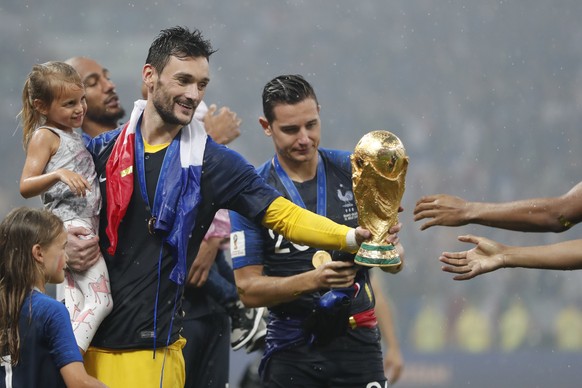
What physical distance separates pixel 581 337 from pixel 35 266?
7.38m

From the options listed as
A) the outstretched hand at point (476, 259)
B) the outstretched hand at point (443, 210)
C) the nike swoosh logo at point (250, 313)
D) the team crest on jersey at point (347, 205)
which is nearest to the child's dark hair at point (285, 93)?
the team crest on jersey at point (347, 205)

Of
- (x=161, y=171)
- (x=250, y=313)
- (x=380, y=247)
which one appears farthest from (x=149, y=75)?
(x=250, y=313)

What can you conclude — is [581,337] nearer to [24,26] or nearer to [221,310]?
[221,310]

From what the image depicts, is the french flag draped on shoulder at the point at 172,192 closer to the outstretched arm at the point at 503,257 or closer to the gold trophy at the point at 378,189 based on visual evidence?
the gold trophy at the point at 378,189

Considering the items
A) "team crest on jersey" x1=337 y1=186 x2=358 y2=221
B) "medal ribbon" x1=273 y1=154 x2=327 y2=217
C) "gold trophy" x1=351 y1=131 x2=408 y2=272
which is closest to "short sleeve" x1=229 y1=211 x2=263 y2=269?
"medal ribbon" x1=273 y1=154 x2=327 y2=217

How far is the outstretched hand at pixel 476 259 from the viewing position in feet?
11.9

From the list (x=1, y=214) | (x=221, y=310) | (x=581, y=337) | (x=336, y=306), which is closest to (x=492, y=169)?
(x=581, y=337)

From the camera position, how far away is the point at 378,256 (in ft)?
10.4

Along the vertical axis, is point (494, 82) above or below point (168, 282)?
above

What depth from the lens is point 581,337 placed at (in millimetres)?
9586

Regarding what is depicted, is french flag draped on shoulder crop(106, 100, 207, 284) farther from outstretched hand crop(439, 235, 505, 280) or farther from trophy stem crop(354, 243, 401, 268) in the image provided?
outstretched hand crop(439, 235, 505, 280)

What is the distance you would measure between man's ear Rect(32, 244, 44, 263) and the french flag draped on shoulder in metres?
0.34

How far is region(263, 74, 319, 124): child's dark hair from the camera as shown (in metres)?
4.24

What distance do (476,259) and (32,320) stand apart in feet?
5.26
